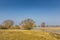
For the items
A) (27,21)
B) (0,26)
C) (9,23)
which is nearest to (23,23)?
(27,21)

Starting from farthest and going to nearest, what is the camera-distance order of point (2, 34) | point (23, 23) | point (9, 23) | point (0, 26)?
point (23, 23) < point (9, 23) < point (0, 26) < point (2, 34)

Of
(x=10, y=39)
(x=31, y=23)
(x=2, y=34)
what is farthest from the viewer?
(x=31, y=23)

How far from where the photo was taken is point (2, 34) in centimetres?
2262

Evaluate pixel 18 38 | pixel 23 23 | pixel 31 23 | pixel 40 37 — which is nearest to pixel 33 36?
pixel 40 37

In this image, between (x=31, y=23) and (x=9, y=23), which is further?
(x=31, y=23)

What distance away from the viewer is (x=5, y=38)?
21391 mm

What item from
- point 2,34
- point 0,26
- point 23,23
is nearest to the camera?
point 2,34

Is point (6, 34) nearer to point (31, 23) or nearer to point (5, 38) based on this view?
point (5, 38)

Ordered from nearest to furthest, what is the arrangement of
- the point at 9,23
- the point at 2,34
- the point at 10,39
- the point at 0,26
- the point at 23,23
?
the point at 10,39
the point at 2,34
the point at 0,26
the point at 9,23
the point at 23,23

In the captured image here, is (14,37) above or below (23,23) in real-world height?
below

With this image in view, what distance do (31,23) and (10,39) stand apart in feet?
99.0

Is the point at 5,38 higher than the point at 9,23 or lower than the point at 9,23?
lower

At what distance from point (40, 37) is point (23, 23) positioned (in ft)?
80.1

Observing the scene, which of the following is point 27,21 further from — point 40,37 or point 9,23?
point 40,37
